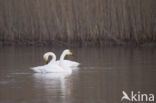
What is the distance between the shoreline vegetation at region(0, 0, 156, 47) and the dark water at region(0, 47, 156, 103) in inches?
124

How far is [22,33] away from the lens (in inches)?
871

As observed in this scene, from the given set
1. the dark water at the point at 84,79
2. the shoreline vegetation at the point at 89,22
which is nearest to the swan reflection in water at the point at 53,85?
the dark water at the point at 84,79

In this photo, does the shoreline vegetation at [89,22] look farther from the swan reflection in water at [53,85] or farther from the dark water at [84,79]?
the swan reflection in water at [53,85]

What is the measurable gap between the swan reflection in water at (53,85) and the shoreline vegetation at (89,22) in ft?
27.0

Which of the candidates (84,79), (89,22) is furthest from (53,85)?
(89,22)

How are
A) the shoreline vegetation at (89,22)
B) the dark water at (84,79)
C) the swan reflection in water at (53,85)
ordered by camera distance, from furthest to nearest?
the shoreline vegetation at (89,22)
the swan reflection in water at (53,85)
the dark water at (84,79)

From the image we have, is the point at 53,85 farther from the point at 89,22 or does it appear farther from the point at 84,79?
the point at 89,22

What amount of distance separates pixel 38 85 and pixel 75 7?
10695mm

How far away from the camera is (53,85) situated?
11.2 metres

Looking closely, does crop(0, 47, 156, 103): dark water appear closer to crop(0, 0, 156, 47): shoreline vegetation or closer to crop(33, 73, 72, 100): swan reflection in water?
crop(33, 73, 72, 100): swan reflection in water

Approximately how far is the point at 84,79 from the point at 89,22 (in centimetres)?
978

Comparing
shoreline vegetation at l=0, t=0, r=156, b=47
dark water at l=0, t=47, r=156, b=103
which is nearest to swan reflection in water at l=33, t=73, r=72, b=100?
dark water at l=0, t=47, r=156, b=103

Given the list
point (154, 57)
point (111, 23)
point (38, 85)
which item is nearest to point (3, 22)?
point (111, 23)

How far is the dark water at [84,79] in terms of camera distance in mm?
9758
